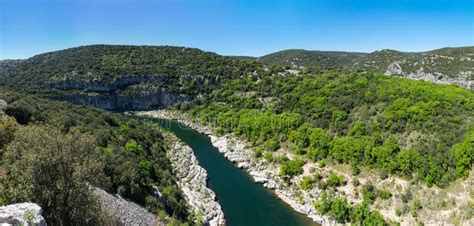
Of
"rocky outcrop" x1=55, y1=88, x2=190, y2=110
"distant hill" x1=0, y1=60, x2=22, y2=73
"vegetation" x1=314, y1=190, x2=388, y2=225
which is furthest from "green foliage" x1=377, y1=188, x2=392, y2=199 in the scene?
"distant hill" x1=0, y1=60, x2=22, y2=73

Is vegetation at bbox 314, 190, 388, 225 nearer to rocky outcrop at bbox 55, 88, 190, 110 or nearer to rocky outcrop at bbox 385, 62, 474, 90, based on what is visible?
rocky outcrop at bbox 385, 62, 474, 90

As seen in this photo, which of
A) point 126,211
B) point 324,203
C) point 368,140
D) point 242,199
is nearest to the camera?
point 126,211

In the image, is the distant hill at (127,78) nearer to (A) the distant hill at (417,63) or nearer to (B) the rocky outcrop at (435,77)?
(A) the distant hill at (417,63)

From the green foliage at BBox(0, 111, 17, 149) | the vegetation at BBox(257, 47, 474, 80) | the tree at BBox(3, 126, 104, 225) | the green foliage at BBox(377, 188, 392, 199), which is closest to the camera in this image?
the tree at BBox(3, 126, 104, 225)

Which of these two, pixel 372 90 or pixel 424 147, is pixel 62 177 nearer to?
pixel 424 147

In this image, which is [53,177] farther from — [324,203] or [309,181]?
[309,181]

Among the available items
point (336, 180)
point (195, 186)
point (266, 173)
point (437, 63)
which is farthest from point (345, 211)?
point (437, 63)

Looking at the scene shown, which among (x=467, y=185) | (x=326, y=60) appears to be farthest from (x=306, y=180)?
(x=326, y=60)
